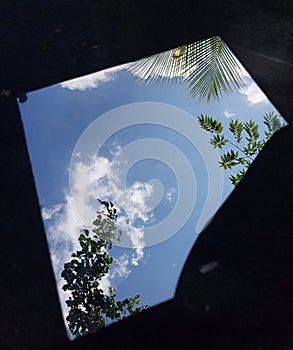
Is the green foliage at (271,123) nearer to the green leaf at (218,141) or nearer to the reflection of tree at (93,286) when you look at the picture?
the green leaf at (218,141)

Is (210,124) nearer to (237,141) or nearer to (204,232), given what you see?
(237,141)

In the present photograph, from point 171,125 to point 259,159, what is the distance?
457mm

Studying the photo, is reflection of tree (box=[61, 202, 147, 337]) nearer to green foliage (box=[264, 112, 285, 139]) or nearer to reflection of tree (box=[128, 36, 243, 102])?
reflection of tree (box=[128, 36, 243, 102])

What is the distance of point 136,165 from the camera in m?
1.80

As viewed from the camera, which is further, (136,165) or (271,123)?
(271,123)

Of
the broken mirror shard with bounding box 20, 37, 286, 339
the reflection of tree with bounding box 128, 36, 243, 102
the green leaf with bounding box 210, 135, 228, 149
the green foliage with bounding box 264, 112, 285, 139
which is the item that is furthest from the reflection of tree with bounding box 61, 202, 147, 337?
the green foliage with bounding box 264, 112, 285, 139

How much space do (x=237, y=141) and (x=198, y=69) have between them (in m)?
0.41

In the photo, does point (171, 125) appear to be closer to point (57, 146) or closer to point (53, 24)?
point (57, 146)

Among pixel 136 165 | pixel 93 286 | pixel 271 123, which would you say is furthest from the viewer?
pixel 271 123

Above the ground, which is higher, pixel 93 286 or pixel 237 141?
pixel 237 141

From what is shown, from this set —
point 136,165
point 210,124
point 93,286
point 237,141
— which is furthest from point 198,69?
point 93,286

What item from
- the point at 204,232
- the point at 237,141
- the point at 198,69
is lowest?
the point at 204,232

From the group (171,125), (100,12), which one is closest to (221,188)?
(171,125)

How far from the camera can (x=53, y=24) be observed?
2.09 meters
